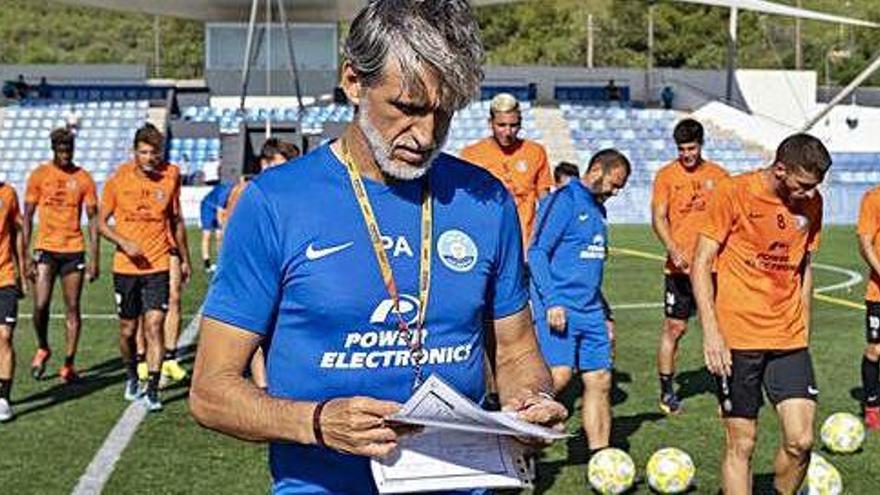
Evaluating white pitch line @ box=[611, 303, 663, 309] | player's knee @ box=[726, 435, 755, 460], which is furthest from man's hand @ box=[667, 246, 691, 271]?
white pitch line @ box=[611, 303, 663, 309]

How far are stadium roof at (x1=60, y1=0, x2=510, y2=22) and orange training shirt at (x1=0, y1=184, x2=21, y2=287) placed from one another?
38732 mm

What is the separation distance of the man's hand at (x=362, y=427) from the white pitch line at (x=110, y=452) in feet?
17.3

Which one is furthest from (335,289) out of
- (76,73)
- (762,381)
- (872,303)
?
(76,73)

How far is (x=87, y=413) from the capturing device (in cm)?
1141

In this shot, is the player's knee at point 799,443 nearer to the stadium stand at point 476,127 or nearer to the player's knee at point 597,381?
the player's knee at point 597,381

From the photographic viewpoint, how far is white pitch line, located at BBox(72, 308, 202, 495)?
8.95 metres

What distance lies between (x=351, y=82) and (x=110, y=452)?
7182 mm

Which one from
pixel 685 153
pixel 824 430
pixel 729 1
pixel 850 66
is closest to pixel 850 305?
pixel 685 153

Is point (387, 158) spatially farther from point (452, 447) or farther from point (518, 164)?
point (518, 164)

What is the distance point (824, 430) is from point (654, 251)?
57.6 ft

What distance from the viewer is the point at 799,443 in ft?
24.8

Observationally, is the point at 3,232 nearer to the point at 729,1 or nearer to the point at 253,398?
the point at 253,398

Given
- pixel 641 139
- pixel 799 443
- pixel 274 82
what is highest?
pixel 274 82

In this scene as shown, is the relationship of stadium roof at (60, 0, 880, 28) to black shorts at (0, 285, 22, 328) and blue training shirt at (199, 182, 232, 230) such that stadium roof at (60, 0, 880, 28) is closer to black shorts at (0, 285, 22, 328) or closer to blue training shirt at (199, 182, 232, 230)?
blue training shirt at (199, 182, 232, 230)
